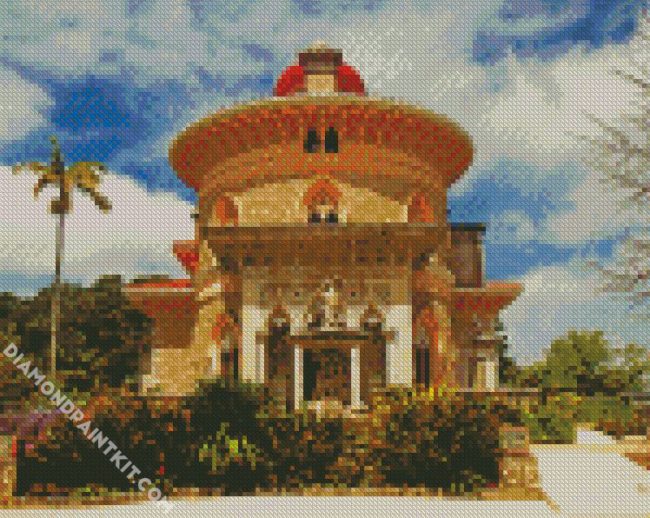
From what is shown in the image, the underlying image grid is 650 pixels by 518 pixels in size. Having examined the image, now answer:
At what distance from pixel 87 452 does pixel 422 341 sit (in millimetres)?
13067

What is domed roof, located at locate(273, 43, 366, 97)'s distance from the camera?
94.9 feet

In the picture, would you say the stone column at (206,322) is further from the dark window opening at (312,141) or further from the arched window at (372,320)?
the arched window at (372,320)

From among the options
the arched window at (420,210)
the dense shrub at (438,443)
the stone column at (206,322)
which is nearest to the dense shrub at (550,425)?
the arched window at (420,210)

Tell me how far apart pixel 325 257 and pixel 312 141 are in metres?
4.94

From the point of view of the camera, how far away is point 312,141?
26.4 meters

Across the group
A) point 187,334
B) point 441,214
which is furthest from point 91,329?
point 441,214

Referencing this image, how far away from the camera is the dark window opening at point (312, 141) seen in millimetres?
26281

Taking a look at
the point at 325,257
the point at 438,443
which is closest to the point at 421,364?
the point at 325,257

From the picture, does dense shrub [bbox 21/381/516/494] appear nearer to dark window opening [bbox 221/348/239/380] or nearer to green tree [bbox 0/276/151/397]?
dark window opening [bbox 221/348/239/380]

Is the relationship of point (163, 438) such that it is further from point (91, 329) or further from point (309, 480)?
point (91, 329)

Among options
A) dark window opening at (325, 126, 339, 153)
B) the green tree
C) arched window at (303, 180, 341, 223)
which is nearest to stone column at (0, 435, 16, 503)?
arched window at (303, 180, 341, 223)

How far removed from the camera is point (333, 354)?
2344 cm

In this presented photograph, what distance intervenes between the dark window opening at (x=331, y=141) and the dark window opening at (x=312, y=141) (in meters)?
0.30

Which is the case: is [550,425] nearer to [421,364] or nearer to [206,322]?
[421,364]
